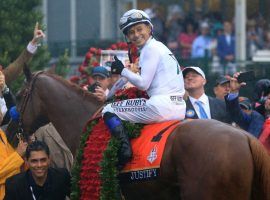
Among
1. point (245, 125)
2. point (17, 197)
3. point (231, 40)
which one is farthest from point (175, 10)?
point (17, 197)

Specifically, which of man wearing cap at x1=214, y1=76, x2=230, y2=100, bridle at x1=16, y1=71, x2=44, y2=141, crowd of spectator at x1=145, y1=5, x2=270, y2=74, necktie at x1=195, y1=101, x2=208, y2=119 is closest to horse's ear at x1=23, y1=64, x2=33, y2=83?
bridle at x1=16, y1=71, x2=44, y2=141

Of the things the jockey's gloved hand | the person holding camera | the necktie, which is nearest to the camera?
the jockey's gloved hand

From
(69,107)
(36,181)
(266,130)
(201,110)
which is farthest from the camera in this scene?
(201,110)

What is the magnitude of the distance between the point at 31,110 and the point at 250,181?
2901 mm

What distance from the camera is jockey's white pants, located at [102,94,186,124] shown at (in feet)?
30.3

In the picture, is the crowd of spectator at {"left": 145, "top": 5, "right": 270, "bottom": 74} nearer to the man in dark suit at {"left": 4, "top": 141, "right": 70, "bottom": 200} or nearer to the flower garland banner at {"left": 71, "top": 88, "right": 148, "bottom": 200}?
the flower garland banner at {"left": 71, "top": 88, "right": 148, "bottom": 200}

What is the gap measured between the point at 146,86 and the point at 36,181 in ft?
4.95

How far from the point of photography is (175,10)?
1959 centimetres

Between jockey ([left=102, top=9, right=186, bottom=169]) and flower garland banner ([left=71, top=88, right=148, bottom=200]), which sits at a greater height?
jockey ([left=102, top=9, right=186, bottom=169])

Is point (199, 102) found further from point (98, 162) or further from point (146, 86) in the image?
point (98, 162)

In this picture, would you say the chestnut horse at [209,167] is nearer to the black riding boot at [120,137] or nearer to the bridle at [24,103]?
the black riding boot at [120,137]

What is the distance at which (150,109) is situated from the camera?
927 cm

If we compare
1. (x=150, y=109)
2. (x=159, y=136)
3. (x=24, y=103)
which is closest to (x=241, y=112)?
(x=150, y=109)

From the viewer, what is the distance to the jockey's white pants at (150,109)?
9.25 meters
